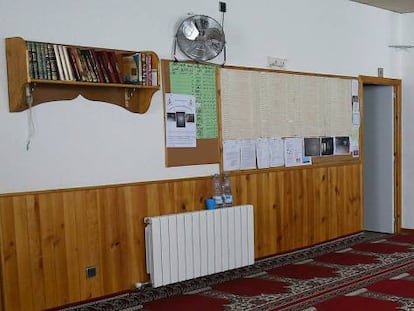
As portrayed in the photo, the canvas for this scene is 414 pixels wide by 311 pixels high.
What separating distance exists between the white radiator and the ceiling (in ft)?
10.5

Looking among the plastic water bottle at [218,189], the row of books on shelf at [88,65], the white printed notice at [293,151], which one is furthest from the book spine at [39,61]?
the white printed notice at [293,151]

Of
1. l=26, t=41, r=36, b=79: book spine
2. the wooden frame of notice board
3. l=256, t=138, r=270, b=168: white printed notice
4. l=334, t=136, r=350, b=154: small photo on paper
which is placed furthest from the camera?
l=334, t=136, r=350, b=154: small photo on paper

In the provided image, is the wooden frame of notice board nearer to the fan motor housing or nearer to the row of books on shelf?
the fan motor housing

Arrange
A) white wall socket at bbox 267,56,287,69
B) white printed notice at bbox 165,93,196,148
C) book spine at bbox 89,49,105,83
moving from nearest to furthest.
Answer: book spine at bbox 89,49,105,83 < white printed notice at bbox 165,93,196,148 < white wall socket at bbox 267,56,287,69

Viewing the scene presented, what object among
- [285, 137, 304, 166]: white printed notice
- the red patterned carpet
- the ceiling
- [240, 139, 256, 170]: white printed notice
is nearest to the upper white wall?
[240, 139, 256, 170]: white printed notice

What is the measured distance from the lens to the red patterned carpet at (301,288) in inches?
167

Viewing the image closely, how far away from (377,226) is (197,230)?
3.62 meters

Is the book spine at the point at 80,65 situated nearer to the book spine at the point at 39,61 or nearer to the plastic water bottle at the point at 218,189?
the book spine at the point at 39,61

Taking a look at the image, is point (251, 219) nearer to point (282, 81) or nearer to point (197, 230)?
point (197, 230)

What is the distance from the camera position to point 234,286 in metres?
4.81

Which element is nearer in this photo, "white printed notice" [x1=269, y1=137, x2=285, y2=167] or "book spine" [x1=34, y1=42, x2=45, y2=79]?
"book spine" [x1=34, y1=42, x2=45, y2=79]

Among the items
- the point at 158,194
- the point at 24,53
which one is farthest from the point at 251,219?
the point at 24,53

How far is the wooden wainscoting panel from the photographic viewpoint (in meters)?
3.88

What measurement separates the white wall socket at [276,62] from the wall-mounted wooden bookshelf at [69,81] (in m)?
1.60
